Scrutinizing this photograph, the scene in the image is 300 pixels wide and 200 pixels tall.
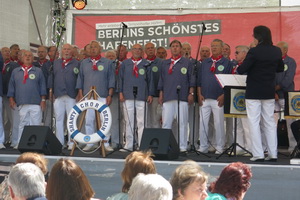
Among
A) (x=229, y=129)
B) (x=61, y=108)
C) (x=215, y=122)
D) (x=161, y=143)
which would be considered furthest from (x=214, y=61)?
(x=61, y=108)

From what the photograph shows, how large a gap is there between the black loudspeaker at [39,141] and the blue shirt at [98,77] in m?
1.29

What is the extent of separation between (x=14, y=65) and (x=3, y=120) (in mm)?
1142

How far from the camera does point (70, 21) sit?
12.5m

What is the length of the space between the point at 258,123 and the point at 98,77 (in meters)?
2.95

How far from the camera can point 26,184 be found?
332 cm

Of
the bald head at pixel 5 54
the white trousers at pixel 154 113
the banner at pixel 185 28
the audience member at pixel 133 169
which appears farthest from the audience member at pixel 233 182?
the banner at pixel 185 28

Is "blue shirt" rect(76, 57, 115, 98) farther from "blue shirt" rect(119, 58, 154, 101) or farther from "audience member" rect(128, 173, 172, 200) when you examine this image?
"audience member" rect(128, 173, 172, 200)

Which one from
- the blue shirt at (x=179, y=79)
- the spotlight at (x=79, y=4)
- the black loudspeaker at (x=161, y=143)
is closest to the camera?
the black loudspeaker at (x=161, y=143)

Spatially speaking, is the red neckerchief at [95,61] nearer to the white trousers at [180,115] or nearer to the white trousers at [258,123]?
the white trousers at [180,115]

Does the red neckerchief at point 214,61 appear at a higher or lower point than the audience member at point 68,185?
higher

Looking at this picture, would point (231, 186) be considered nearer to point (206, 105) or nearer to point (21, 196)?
point (21, 196)

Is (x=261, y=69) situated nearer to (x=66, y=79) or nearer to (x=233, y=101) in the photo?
(x=233, y=101)

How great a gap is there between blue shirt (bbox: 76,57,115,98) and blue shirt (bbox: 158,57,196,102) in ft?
3.01

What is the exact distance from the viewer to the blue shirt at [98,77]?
999 cm
